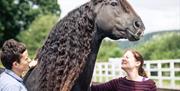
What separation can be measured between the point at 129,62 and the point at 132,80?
189 mm

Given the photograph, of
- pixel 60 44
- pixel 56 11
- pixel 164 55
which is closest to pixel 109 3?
pixel 60 44

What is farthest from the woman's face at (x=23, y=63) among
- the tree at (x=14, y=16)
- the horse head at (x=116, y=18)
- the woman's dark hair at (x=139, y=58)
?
the tree at (x=14, y=16)

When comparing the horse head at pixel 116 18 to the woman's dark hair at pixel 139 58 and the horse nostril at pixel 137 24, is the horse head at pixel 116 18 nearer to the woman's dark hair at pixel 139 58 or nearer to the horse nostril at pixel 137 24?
the horse nostril at pixel 137 24

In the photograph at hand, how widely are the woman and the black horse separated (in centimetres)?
47

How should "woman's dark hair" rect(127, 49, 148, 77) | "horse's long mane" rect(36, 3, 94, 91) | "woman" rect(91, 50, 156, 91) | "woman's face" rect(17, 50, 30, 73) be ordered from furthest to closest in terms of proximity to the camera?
1. "woman's dark hair" rect(127, 49, 148, 77)
2. "woman" rect(91, 50, 156, 91)
3. "horse's long mane" rect(36, 3, 94, 91)
4. "woman's face" rect(17, 50, 30, 73)

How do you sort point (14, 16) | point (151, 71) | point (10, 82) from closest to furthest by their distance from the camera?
point (10, 82), point (151, 71), point (14, 16)

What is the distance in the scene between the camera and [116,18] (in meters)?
5.12

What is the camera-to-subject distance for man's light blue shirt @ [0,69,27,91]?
4320mm

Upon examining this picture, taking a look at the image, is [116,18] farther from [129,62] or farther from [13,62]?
[13,62]

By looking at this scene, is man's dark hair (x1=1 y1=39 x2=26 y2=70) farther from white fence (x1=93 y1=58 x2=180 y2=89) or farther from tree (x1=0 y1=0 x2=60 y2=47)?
tree (x1=0 y1=0 x2=60 y2=47)

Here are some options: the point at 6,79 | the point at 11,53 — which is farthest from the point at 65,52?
the point at 6,79

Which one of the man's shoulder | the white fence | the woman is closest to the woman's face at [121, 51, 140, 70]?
the woman

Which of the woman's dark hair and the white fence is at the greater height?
the woman's dark hair

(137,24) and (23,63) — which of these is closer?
(23,63)
